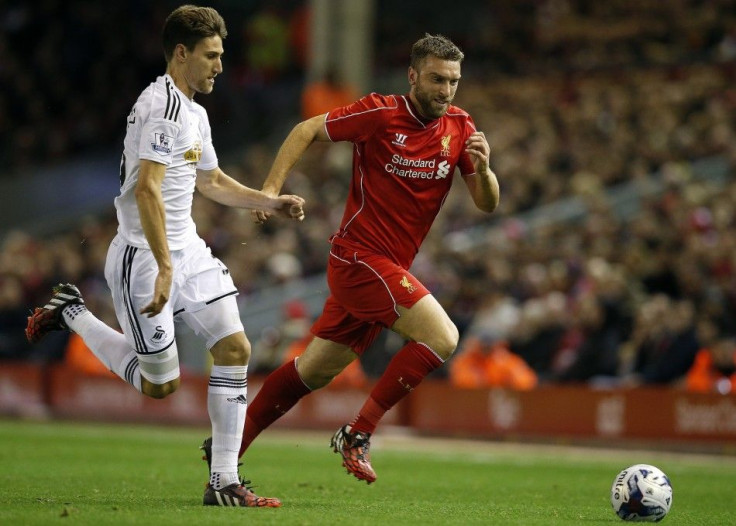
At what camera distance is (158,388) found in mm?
7637

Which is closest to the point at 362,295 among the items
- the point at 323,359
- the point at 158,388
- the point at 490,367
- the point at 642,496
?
the point at 323,359

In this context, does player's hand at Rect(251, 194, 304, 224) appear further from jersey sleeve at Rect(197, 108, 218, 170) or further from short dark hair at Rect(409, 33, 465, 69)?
short dark hair at Rect(409, 33, 465, 69)

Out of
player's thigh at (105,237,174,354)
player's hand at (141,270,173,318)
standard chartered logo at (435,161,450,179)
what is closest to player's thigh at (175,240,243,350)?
player's thigh at (105,237,174,354)

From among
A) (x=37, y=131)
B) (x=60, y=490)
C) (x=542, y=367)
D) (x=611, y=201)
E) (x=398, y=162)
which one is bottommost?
(x=60, y=490)

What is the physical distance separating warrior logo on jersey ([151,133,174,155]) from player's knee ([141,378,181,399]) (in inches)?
54.5

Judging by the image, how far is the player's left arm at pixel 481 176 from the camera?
7.98 meters

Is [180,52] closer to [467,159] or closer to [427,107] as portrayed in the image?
[427,107]

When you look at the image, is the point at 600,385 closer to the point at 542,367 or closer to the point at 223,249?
the point at 542,367

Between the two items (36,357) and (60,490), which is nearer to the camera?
(60,490)

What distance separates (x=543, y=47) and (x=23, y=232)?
37.5ft

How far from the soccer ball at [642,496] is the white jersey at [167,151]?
289 cm

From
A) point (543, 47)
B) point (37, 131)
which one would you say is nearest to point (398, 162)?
point (543, 47)

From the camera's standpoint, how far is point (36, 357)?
2091 cm

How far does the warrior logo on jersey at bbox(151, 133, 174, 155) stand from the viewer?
23.5ft
